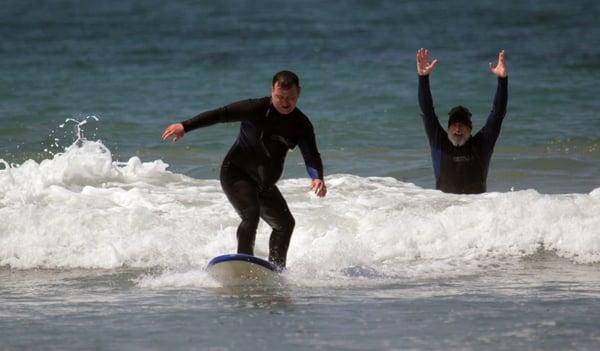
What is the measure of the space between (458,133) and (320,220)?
5.33 ft

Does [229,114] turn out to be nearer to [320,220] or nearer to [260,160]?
[260,160]

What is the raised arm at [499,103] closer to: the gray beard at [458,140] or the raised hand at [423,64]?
the gray beard at [458,140]

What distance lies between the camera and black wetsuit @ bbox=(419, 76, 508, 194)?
10.0 meters

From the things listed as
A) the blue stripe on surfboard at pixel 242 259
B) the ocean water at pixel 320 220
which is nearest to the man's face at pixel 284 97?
the blue stripe on surfboard at pixel 242 259

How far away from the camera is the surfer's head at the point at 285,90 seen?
8.16 metres

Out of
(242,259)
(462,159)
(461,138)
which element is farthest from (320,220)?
(242,259)

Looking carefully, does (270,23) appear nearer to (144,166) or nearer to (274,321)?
(144,166)

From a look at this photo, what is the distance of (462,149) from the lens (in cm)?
1035

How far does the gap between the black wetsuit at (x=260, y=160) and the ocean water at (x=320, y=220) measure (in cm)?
48

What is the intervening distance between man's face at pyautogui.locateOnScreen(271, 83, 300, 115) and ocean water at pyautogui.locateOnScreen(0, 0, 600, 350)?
127 centimetres

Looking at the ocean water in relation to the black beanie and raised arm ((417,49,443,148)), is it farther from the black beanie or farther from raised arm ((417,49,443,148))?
the black beanie

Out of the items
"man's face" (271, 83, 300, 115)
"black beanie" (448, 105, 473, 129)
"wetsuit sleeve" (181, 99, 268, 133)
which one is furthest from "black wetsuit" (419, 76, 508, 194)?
"wetsuit sleeve" (181, 99, 268, 133)

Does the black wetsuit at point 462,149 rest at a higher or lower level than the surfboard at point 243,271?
higher

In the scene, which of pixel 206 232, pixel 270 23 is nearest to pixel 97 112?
pixel 206 232
